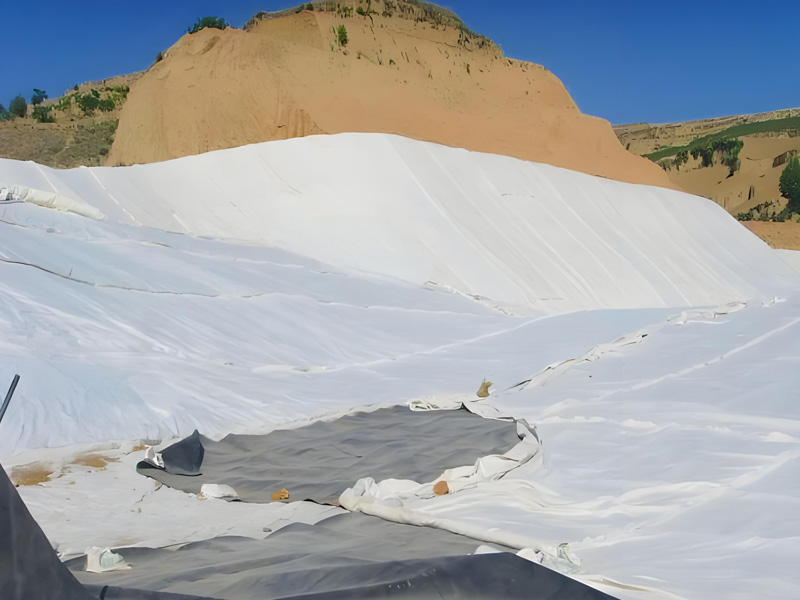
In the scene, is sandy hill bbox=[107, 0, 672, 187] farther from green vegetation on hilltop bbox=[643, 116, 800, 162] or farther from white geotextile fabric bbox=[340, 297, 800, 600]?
green vegetation on hilltop bbox=[643, 116, 800, 162]

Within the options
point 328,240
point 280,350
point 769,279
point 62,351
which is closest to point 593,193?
point 769,279

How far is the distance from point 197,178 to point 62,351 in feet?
22.2

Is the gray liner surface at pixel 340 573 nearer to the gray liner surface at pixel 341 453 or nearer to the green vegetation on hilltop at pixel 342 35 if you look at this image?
the gray liner surface at pixel 341 453

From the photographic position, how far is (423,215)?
11.9 metres

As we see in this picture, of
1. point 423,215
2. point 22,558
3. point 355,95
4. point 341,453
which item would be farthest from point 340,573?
point 355,95

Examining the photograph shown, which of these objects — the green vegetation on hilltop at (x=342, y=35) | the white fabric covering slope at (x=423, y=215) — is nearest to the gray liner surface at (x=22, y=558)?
the white fabric covering slope at (x=423, y=215)

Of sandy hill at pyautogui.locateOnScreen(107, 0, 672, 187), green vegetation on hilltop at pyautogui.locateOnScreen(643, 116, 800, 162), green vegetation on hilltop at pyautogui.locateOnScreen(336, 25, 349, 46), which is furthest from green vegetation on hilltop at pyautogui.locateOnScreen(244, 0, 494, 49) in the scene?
green vegetation on hilltop at pyautogui.locateOnScreen(643, 116, 800, 162)

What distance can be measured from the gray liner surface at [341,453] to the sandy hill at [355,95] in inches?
414

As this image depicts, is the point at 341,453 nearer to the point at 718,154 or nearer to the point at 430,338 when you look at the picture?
the point at 430,338

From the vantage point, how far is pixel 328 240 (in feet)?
36.2

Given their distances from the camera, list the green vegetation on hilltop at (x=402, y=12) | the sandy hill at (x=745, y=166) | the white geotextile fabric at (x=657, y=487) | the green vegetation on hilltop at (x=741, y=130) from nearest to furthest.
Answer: the white geotextile fabric at (x=657, y=487) → the green vegetation on hilltop at (x=402, y=12) → the sandy hill at (x=745, y=166) → the green vegetation on hilltop at (x=741, y=130)

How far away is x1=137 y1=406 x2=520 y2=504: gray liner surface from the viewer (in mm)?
3612

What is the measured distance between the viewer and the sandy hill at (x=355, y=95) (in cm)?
1483

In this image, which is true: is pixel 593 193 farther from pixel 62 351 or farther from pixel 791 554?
pixel 791 554
